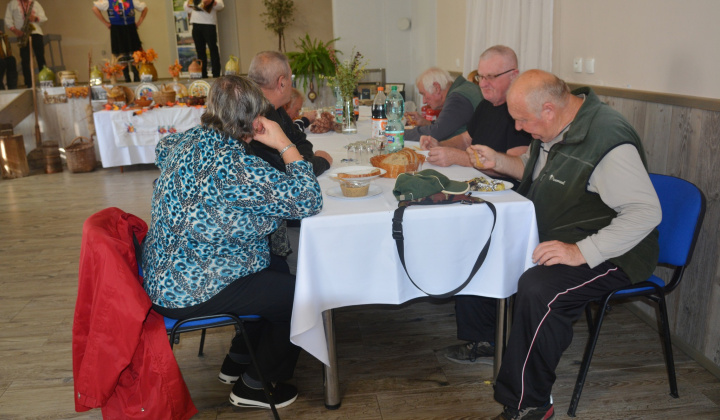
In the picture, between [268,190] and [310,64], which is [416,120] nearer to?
[268,190]

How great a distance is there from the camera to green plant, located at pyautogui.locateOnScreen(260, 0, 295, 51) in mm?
9938

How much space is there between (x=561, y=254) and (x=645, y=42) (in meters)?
1.36

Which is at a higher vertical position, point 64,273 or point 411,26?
point 411,26

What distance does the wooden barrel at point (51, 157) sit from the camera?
659cm

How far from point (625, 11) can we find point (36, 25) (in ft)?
27.1

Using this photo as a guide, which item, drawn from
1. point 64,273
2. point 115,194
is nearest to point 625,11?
point 64,273

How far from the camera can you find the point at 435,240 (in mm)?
1885

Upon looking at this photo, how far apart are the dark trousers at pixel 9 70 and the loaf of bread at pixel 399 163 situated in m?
7.71

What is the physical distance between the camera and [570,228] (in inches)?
79.4

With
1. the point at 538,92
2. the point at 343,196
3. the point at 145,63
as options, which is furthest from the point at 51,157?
the point at 538,92

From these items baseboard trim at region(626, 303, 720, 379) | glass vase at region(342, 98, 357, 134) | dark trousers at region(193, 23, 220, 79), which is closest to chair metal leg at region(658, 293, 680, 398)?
baseboard trim at region(626, 303, 720, 379)

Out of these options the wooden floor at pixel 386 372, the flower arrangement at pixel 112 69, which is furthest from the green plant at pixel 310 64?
the wooden floor at pixel 386 372

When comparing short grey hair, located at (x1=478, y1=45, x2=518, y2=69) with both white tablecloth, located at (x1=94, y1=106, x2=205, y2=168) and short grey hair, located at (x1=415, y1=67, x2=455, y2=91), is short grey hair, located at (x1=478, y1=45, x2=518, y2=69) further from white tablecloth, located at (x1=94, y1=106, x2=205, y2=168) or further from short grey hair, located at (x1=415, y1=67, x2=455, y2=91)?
white tablecloth, located at (x1=94, y1=106, x2=205, y2=168)

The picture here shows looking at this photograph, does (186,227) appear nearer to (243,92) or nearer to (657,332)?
(243,92)
